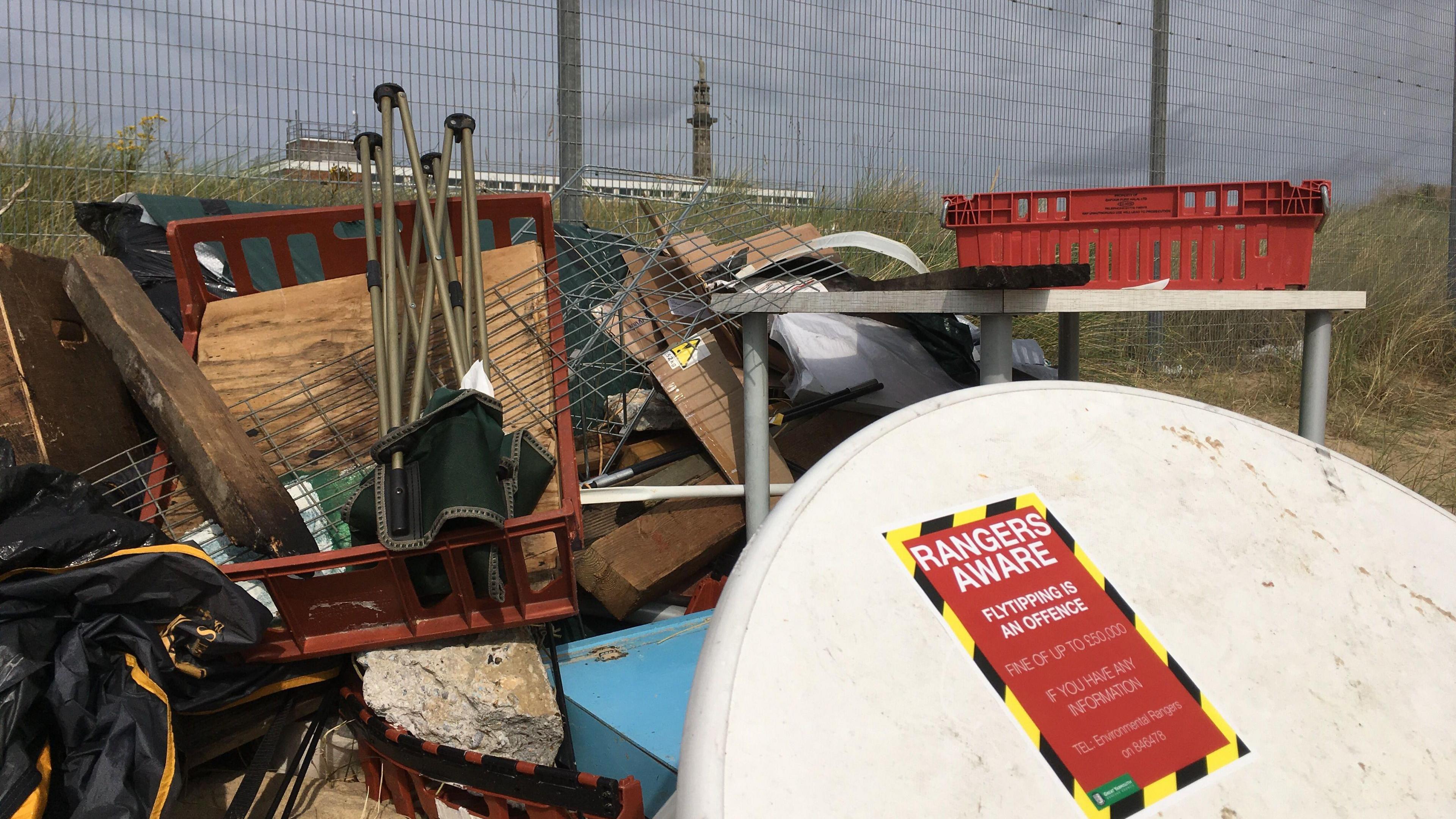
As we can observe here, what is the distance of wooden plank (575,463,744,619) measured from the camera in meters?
2.65

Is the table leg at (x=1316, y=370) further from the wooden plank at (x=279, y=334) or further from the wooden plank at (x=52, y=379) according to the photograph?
the wooden plank at (x=52, y=379)

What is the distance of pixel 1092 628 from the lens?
4.05ft

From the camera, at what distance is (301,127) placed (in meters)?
4.32

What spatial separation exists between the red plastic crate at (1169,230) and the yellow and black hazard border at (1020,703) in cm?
120

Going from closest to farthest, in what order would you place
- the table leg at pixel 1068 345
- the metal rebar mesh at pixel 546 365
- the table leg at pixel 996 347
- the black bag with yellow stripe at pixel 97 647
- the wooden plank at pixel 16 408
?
1. the black bag with yellow stripe at pixel 97 647
2. the wooden plank at pixel 16 408
3. the table leg at pixel 996 347
4. the metal rebar mesh at pixel 546 365
5. the table leg at pixel 1068 345

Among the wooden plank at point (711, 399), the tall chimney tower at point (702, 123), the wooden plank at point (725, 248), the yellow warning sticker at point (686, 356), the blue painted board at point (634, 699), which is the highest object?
the tall chimney tower at point (702, 123)

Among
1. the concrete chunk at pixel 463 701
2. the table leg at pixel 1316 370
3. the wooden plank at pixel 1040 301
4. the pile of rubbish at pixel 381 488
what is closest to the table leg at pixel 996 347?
the wooden plank at pixel 1040 301

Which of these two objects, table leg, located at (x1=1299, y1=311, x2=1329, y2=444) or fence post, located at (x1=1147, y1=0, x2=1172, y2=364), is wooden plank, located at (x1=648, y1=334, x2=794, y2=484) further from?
fence post, located at (x1=1147, y1=0, x2=1172, y2=364)

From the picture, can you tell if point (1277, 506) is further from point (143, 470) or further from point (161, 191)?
point (161, 191)

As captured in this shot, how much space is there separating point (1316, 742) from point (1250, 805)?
180 mm

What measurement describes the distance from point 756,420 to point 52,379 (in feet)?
5.83

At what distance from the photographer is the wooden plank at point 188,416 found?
1.87 metres

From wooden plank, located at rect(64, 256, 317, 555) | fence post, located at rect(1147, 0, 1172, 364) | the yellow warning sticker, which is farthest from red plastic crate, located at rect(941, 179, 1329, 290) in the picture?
fence post, located at rect(1147, 0, 1172, 364)

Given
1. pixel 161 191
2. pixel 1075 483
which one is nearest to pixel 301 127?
pixel 161 191
